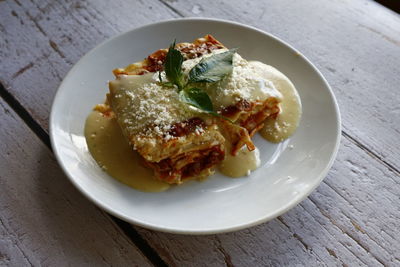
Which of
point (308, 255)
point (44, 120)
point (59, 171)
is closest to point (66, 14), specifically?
point (44, 120)

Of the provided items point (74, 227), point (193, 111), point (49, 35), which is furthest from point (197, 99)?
point (49, 35)

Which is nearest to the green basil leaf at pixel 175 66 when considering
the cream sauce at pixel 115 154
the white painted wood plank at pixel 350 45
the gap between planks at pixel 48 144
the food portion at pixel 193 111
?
the food portion at pixel 193 111

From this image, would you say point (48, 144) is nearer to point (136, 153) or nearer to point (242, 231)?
point (136, 153)

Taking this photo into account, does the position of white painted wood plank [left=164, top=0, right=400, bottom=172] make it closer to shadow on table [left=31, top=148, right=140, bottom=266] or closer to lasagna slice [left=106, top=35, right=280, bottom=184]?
lasagna slice [left=106, top=35, right=280, bottom=184]

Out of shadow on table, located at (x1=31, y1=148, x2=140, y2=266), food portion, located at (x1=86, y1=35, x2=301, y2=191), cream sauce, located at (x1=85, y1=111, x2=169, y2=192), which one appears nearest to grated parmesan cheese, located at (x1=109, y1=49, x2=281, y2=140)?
food portion, located at (x1=86, y1=35, x2=301, y2=191)

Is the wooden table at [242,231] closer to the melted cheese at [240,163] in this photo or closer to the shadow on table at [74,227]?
the shadow on table at [74,227]

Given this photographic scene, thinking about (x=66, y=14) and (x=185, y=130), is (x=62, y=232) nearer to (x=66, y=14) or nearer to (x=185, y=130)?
(x=185, y=130)
